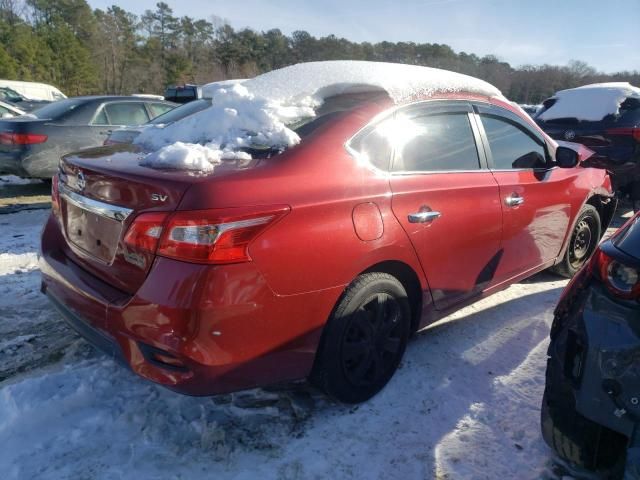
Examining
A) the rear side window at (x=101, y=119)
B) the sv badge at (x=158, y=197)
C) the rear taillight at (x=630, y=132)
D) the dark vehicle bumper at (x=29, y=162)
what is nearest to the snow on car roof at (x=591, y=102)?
the rear taillight at (x=630, y=132)

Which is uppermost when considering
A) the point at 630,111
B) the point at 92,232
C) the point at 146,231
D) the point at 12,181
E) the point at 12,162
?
the point at 630,111

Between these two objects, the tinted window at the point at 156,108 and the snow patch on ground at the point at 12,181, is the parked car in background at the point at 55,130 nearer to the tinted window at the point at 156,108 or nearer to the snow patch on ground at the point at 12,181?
the tinted window at the point at 156,108

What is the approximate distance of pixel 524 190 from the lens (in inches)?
125

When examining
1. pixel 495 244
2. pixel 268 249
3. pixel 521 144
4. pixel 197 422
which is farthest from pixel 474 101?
pixel 197 422

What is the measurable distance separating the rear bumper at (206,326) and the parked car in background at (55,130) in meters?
5.31

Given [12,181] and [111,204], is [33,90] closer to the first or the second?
[12,181]

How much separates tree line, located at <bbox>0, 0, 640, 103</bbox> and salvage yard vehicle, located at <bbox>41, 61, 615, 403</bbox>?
136 feet

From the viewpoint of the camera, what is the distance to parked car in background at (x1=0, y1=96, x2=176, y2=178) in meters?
6.42

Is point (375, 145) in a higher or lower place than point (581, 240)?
higher

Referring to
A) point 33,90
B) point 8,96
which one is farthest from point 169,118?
point 33,90

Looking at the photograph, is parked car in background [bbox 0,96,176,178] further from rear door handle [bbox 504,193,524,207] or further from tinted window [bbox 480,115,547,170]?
rear door handle [bbox 504,193,524,207]

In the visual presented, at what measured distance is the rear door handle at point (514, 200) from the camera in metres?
3.02

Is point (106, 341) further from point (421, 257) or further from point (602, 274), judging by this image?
point (602, 274)

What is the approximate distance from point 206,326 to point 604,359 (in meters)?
1.43
